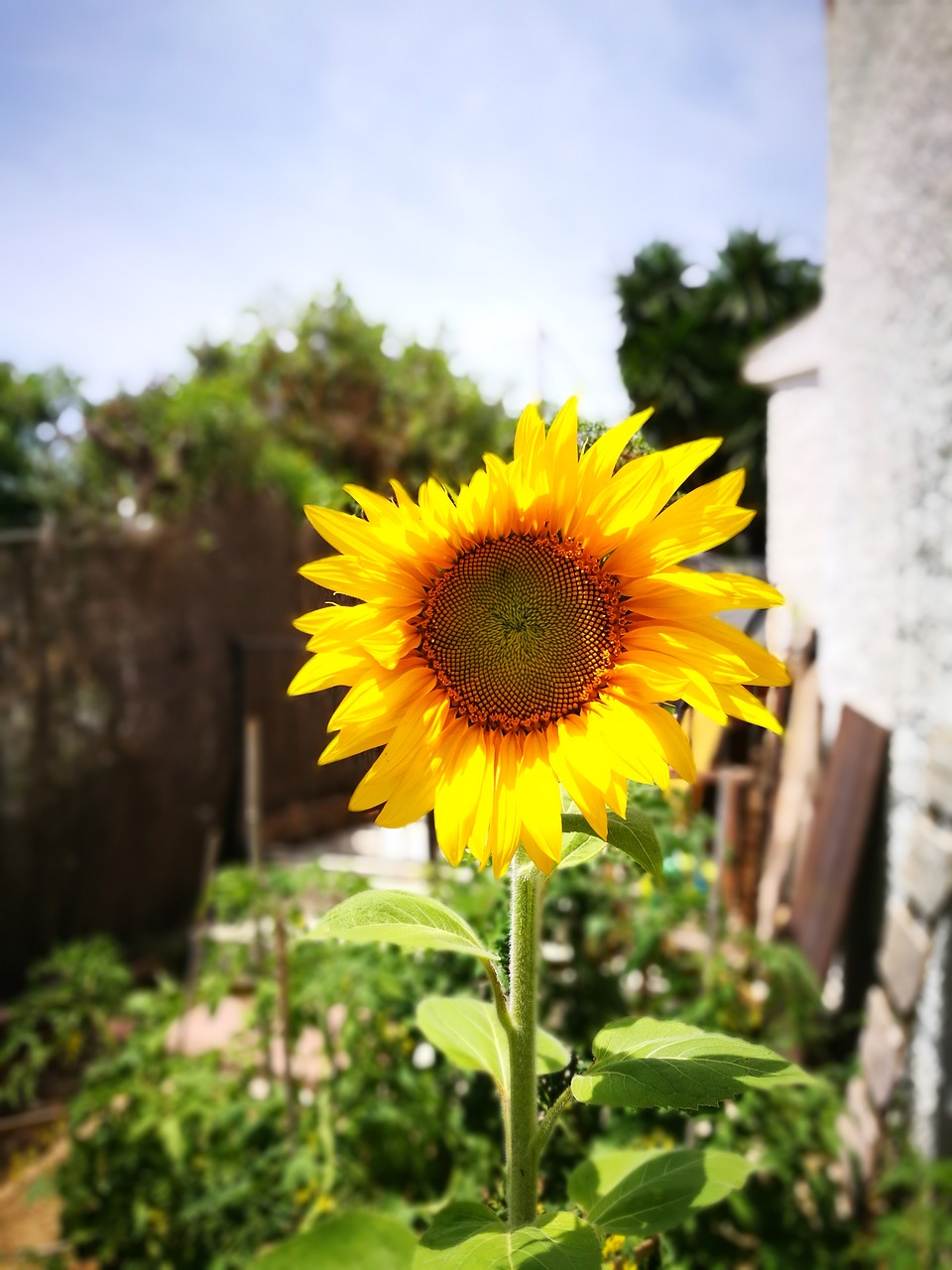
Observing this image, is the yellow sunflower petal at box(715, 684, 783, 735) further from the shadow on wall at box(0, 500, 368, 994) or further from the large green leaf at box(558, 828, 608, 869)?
the shadow on wall at box(0, 500, 368, 994)

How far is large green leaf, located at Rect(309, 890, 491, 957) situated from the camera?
2.03 ft

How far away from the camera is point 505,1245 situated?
1.94 feet

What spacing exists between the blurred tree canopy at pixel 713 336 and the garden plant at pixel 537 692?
440mm

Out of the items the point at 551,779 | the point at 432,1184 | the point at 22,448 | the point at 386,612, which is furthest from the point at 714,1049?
the point at 22,448

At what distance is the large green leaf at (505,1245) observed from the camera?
57 cm

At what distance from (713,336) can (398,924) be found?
3524 millimetres

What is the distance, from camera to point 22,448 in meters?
15.8

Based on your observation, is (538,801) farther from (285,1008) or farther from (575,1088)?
(285,1008)

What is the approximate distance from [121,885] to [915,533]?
4210 mm

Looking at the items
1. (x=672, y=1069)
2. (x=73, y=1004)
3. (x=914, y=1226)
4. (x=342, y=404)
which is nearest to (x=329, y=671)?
(x=672, y=1069)

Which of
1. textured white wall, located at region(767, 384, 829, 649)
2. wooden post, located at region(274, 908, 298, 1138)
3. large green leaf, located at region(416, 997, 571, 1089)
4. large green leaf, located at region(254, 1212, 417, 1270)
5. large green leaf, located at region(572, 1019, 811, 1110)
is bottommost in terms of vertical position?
wooden post, located at region(274, 908, 298, 1138)

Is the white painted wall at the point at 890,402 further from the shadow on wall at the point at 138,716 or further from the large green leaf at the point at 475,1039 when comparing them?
the shadow on wall at the point at 138,716

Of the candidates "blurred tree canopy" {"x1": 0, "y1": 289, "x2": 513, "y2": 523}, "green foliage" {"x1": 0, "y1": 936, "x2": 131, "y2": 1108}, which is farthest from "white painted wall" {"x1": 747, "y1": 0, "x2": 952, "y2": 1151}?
"blurred tree canopy" {"x1": 0, "y1": 289, "x2": 513, "y2": 523}

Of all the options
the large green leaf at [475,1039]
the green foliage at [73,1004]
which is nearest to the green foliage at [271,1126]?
Result: the green foliage at [73,1004]
